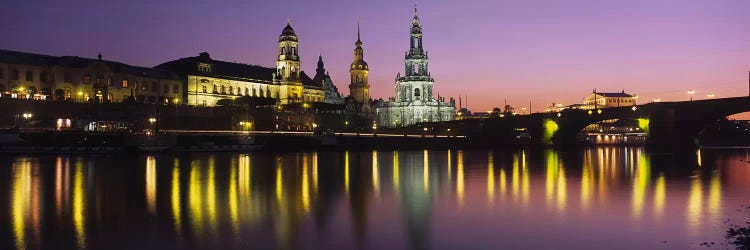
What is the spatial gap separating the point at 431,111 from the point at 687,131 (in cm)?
9489

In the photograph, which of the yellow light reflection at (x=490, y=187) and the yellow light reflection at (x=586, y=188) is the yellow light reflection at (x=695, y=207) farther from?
Answer: the yellow light reflection at (x=490, y=187)

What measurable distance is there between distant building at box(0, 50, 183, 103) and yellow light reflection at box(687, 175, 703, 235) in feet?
281

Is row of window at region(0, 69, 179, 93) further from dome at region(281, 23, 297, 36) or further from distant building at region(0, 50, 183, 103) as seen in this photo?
dome at region(281, 23, 297, 36)

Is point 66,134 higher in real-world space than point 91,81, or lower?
lower

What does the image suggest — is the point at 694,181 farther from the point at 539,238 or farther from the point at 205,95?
the point at 205,95

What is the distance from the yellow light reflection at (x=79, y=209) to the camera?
809 inches

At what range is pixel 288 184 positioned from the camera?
39625 mm

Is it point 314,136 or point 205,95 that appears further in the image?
point 205,95

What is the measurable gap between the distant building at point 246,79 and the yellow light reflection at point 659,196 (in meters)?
104

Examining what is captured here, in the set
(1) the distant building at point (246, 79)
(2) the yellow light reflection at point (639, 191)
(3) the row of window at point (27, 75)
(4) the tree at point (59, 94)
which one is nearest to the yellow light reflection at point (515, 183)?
(2) the yellow light reflection at point (639, 191)

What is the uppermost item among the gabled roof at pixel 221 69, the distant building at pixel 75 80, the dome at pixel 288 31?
the dome at pixel 288 31

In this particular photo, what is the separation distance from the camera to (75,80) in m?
105

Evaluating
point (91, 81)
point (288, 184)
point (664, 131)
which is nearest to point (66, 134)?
point (91, 81)

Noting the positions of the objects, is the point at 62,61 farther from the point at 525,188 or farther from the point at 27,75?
the point at 525,188
